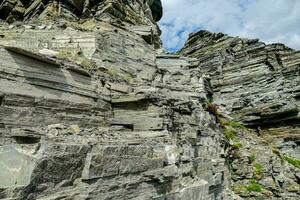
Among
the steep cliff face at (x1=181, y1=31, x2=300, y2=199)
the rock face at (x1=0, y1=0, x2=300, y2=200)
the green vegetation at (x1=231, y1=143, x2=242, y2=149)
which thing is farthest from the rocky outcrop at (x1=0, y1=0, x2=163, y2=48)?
the green vegetation at (x1=231, y1=143, x2=242, y2=149)

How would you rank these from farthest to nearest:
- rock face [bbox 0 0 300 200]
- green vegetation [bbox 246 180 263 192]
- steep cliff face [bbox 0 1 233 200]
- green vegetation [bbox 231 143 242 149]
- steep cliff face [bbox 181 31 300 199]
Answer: green vegetation [bbox 231 143 242 149] < steep cliff face [bbox 181 31 300 199] < green vegetation [bbox 246 180 263 192] < rock face [bbox 0 0 300 200] < steep cliff face [bbox 0 1 233 200]

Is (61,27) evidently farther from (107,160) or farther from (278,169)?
(278,169)

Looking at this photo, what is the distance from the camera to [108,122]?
17562 mm

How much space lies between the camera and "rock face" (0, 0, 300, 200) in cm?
1111

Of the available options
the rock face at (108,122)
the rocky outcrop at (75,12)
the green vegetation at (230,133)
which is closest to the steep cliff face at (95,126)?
the rock face at (108,122)

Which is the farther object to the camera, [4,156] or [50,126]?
[50,126]

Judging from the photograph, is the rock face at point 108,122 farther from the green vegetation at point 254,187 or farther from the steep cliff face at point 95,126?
the green vegetation at point 254,187

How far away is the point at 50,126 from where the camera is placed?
1356cm

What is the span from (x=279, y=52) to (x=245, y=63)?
20.4ft

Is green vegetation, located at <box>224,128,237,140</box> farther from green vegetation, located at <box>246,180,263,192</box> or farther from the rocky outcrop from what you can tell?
the rocky outcrop

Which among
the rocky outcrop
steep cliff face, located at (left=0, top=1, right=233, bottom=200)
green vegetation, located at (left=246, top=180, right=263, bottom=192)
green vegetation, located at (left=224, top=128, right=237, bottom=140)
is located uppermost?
the rocky outcrop

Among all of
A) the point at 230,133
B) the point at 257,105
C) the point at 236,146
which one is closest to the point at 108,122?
the point at 236,146

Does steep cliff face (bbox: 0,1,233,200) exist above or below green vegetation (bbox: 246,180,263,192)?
above

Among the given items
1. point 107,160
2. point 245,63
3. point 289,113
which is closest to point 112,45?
point 107,160
